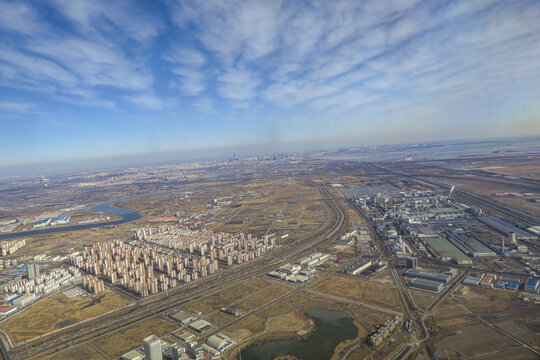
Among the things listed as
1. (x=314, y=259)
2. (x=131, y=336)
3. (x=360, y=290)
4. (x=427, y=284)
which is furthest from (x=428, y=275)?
(x=131, y=336)

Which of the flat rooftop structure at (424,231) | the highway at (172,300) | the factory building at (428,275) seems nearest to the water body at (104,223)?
the highway at (172,300)

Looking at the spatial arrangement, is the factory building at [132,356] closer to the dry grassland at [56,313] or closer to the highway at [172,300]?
the highway at [172,300]

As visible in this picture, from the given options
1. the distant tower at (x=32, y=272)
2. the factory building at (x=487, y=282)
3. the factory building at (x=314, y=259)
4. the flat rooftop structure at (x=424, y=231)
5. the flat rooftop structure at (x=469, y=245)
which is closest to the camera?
the factory building at (x=487, y=282)

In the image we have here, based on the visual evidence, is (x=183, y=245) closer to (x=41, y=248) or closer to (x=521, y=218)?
(x=41, y=248)

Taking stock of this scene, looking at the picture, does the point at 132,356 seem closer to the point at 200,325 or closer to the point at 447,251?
the point at 200,325

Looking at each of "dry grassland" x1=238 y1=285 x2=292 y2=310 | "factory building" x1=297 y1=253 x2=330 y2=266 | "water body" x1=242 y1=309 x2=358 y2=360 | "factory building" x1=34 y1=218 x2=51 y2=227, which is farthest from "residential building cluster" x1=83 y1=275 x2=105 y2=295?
"factory building" x1=34 y1=218 x2=51 y2=227

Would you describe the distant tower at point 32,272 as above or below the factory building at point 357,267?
above
